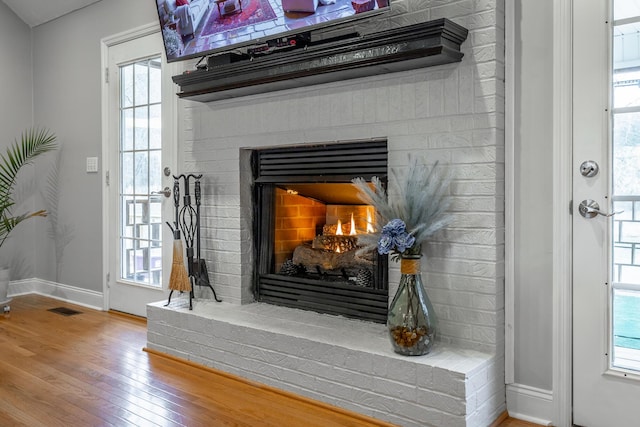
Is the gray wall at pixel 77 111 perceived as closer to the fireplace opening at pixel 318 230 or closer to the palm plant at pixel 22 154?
the palm plant at pixel 22 154

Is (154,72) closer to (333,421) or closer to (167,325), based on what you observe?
(167,325)

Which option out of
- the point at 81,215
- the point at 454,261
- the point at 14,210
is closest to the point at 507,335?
the point at 454,261

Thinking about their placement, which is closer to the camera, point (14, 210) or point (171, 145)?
point (171, 145)

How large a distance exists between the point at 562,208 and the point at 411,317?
70 cm

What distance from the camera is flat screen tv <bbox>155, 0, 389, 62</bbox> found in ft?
7.72

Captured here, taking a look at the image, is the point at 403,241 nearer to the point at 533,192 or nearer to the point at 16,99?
the point at 533,192

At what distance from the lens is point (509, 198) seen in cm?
Result: 219

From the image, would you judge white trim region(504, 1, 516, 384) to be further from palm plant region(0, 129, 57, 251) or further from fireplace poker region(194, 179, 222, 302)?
palm plant region(0, 129, 57, 251)

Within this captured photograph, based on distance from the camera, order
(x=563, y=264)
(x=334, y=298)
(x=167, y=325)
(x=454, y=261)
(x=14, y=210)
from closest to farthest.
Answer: (x=563, y=264)
(x=454, y=261)
(x=334, y=298)
(x=167, y=325)
(x=14, y=210)

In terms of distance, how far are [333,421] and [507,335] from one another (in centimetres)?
77

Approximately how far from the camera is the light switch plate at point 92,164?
4.18 meters

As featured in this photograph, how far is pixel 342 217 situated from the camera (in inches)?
118

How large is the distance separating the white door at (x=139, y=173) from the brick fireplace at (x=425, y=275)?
1.03 meters

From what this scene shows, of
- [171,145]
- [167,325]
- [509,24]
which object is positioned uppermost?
[509,24]
